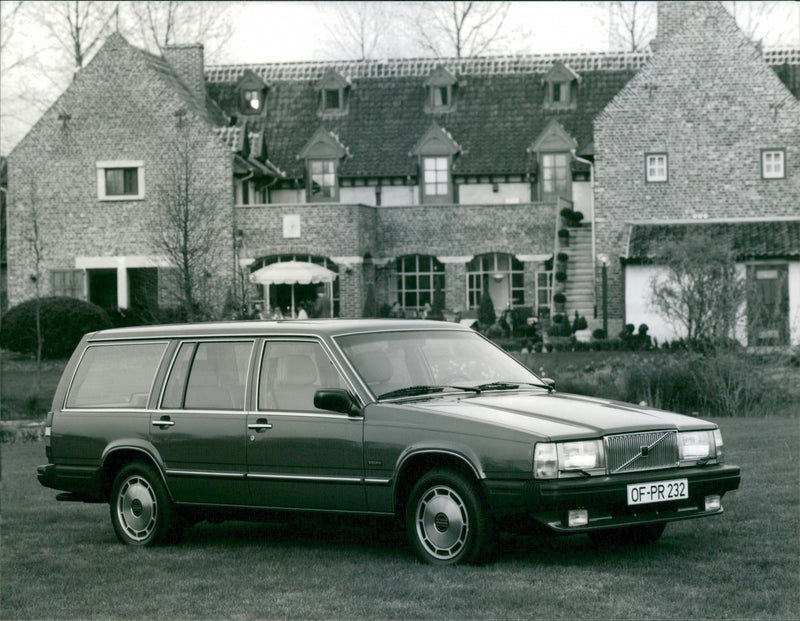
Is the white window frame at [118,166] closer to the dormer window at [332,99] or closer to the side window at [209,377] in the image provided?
the dormer window at [332,99]

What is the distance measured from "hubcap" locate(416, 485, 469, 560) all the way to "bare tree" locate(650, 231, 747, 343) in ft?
49.7

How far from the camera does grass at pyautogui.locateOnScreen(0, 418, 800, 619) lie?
24.2ft

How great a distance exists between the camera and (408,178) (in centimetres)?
4556

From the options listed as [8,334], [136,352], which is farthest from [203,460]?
[8,334]

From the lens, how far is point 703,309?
26.2m

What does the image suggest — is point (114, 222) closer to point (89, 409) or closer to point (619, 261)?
point (619, 261)

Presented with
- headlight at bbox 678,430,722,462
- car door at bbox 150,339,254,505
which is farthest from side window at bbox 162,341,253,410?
headlight at bbox 678,430,722,462

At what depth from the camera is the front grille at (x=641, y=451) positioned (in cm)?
838

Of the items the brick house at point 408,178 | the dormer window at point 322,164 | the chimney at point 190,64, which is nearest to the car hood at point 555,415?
the brick house at point 408,178

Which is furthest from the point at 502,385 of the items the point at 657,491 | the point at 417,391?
the point at 657,491

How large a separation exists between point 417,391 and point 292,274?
31585mm

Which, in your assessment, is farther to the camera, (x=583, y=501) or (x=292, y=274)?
(x=292, y=274)

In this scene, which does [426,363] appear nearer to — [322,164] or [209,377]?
[209,377]

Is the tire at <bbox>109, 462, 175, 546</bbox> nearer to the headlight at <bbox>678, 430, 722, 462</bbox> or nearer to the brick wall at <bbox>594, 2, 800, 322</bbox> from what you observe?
the headlight at <bbox>678, 430, 722, 462</bbox>
